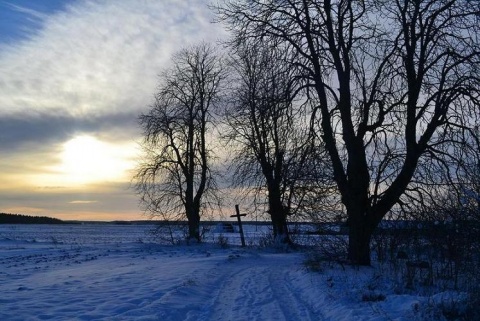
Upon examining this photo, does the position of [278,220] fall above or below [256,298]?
above

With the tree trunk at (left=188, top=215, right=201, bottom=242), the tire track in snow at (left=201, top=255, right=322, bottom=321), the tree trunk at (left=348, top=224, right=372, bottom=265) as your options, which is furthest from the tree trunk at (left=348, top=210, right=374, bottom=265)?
the tree trunk at (left=188, top=215, right=201, bottom=242)

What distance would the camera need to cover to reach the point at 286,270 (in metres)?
17.6

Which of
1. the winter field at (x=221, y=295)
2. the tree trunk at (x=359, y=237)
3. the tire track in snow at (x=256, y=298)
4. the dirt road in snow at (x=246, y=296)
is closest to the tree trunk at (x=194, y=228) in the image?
the dirt road in snow at (x=246, y=296)

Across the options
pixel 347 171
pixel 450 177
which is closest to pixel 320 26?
pixel 347 171

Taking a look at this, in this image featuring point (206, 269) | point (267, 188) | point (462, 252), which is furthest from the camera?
point (267, 188)

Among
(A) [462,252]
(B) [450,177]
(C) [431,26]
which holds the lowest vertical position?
(A) [462,252]

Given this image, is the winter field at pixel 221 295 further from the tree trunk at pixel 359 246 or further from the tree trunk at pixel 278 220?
the tree trunk at pixel 278 220

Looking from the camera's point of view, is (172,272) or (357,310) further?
(172,272)

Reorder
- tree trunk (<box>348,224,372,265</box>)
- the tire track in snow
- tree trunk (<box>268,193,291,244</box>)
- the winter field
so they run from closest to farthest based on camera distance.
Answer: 1. the winter field
2. the tire track in snow
3. tree trunk (<box>348,224,372,265</box>)
4. tree trunk (<box>268,193,291,244</box>)

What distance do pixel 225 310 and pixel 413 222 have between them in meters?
8.70

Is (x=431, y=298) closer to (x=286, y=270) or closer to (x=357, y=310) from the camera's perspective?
(x=357, y=310)

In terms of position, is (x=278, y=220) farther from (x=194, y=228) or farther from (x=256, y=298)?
(x=256, y=298)

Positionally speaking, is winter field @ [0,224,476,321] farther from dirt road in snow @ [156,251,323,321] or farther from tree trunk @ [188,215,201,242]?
tree trunk @ [188,215,201,242]

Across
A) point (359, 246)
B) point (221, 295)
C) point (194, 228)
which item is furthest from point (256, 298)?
point (194, 228)
